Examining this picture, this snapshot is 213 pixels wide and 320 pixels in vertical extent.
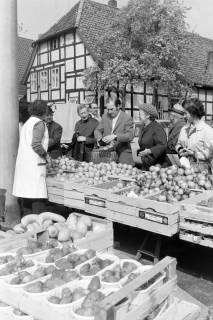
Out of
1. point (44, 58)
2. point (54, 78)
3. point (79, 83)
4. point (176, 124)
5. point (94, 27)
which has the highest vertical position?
point (94, 27)

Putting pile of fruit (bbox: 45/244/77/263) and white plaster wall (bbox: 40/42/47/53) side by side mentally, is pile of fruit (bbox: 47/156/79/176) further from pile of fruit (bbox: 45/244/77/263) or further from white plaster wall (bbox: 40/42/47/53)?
white plaster wall (bbox: 40/42/47/53)

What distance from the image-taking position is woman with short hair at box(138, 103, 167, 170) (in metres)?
4.81

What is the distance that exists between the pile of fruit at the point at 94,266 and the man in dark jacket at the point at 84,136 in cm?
343

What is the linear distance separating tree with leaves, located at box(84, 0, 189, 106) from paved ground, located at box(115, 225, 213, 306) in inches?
599

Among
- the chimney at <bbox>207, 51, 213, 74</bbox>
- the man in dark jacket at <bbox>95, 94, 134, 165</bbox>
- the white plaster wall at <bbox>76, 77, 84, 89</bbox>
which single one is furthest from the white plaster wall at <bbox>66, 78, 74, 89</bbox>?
the man in dark jacket at <bbox>95, 94, 134, 165</bbox>

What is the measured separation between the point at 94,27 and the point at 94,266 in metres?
20.8

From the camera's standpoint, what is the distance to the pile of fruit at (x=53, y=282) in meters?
2.18

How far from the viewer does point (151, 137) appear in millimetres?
4906

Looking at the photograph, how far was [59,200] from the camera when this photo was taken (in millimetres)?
4855

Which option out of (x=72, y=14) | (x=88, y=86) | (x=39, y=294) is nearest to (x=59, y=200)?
(x=39, y=294)

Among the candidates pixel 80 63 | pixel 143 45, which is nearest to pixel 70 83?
pixel 80 63

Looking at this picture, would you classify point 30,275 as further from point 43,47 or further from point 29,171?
point 43,47

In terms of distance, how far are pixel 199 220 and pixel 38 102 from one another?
211 centimetres

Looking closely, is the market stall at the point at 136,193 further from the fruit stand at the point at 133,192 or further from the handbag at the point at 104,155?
the handbag at the point at 104,155
